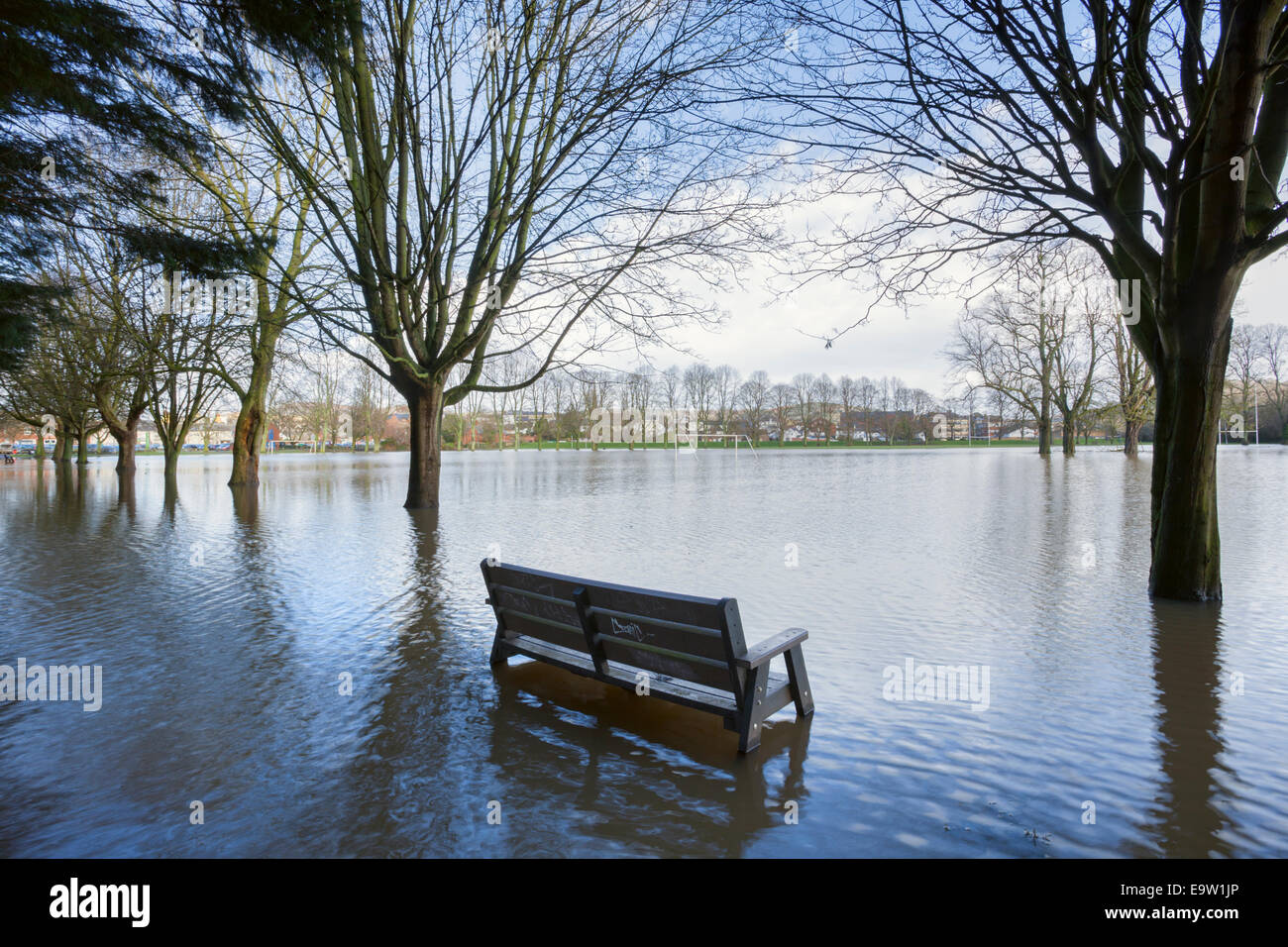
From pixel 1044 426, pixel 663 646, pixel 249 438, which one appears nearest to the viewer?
pixel 663 646

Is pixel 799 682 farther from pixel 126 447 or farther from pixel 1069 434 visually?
pixel 1069 434

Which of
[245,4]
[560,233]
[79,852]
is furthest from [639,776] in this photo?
[560,233]

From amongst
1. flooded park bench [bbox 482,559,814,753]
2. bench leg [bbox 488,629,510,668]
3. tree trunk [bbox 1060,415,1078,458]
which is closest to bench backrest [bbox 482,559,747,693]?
flooded park bench [bbox 482,559,814,753]

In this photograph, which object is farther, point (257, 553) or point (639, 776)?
point (257, 553)

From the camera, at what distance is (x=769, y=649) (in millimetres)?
3975

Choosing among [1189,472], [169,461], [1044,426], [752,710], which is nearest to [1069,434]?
[1044,426]

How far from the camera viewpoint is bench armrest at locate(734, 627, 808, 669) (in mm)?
3828

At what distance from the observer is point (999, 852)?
2975 mm

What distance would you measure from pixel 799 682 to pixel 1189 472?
5.74m

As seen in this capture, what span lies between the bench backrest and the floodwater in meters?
0.42
